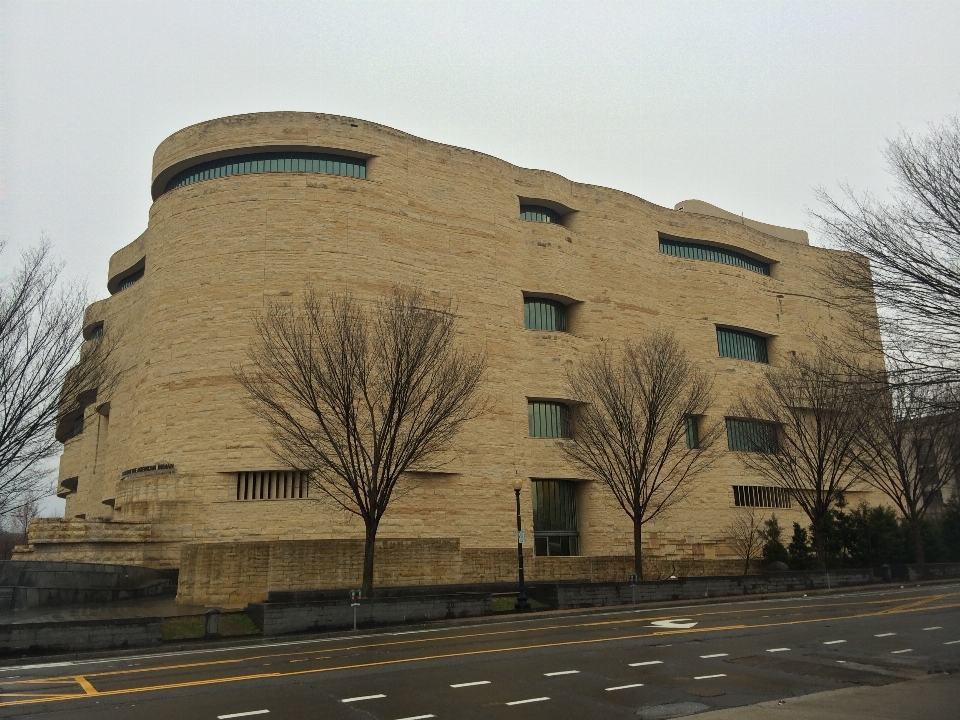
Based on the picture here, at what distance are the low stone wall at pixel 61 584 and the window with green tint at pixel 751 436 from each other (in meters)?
30.6

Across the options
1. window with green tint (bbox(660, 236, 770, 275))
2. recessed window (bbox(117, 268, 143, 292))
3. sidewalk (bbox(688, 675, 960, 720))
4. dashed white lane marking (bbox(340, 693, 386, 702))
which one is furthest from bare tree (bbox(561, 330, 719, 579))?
recessed window (bbox(117, 268, 143, 292))

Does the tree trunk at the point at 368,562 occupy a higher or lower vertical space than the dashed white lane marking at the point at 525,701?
higher

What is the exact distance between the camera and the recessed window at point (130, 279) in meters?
47.8

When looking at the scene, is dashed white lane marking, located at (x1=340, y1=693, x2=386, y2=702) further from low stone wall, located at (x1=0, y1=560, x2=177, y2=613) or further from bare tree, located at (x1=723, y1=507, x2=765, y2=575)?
bare tree, located at (x1=723, y1=507, x2=765, y2=575)

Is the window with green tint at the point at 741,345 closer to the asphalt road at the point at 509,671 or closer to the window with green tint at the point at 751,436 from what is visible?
the window with green tint at the point at 751,436

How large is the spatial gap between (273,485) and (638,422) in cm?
1594

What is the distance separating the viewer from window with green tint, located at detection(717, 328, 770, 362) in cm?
4725

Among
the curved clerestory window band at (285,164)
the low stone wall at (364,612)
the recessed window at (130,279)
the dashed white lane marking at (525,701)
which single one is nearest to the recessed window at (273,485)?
the low stone wall at (364,612)

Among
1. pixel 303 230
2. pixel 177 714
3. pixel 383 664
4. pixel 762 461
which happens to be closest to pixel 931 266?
pixel 383 664

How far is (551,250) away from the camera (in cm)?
4050


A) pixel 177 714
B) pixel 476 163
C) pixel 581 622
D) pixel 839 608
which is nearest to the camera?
pixel 177 714

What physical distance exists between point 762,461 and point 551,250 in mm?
17923

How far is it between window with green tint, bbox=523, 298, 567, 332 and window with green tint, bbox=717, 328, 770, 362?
11777 millimetres

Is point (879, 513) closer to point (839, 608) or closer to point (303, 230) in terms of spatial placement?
point (839, 608)
